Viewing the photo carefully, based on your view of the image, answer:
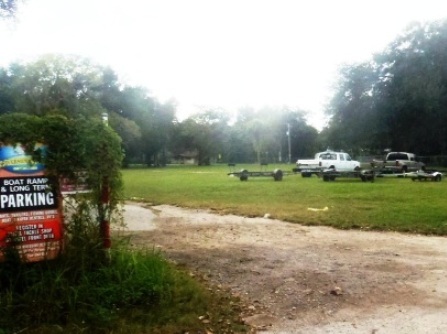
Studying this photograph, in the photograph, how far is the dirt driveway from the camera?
15.7 feet

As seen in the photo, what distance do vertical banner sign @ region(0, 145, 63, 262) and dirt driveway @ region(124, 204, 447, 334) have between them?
7.40 ft

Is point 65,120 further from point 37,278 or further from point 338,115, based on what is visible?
point 338,115

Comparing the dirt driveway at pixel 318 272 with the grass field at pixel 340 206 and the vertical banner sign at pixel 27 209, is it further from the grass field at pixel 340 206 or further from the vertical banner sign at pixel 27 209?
the vertical banner sign at pixel 27 209

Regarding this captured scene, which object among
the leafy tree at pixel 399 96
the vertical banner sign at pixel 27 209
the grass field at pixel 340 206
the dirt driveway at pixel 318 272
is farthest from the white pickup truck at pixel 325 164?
the vertical banner sign at pixel 27 209

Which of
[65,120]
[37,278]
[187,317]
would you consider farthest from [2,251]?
[187,317]

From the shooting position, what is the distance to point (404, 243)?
8562mm

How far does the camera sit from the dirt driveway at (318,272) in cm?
477

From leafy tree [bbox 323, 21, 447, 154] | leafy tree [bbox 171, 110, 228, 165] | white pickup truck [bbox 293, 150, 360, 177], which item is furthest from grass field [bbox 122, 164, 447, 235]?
leafy tree [bbox 171, 110, 228, 165]

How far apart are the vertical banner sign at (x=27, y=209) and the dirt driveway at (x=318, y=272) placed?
7.40 ft

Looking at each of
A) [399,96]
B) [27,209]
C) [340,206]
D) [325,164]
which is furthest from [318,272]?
[399,96]

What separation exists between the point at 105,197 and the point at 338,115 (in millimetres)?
42713

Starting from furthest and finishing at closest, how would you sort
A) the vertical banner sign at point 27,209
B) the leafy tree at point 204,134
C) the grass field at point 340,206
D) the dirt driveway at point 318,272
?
the leafy tree at point 204,134 → the grass field at point 340,206 → the vertical banner sign at point 27,209 → the dirt driveway at point 318,272

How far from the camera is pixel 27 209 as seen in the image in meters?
5.05

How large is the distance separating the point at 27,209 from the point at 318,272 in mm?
4028
